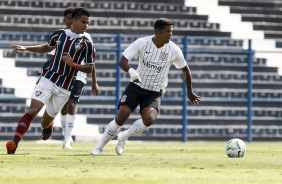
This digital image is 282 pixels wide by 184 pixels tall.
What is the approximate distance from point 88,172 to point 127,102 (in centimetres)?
366

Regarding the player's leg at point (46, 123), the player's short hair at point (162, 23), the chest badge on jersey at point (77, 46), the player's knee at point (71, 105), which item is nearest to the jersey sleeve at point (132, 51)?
the player's short hair at point (162, 23)

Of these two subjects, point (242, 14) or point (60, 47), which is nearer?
point (60, 47)

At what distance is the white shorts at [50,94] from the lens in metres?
12.9

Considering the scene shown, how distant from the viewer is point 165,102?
2348 centimetres

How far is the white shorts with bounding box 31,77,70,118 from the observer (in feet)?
42.3

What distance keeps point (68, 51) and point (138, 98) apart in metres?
1.22

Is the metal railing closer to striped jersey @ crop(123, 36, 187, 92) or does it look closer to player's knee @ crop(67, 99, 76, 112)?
player's knee @ crop(67, 99, 76, 112)

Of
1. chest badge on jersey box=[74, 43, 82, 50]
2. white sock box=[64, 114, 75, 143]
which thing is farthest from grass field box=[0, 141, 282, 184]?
white sock box=[64, 114, 75, 143]

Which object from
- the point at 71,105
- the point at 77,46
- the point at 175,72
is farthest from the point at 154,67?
the point at 175,72

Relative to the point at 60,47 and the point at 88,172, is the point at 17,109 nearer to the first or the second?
the point at 60,47

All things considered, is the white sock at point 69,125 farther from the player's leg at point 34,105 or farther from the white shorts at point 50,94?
the player's leg at point 34,105

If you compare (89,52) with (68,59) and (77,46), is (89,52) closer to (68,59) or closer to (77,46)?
(77,46)

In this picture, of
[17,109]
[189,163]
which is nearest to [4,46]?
[17,109]

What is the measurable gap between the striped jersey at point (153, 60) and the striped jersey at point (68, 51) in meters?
0.73
